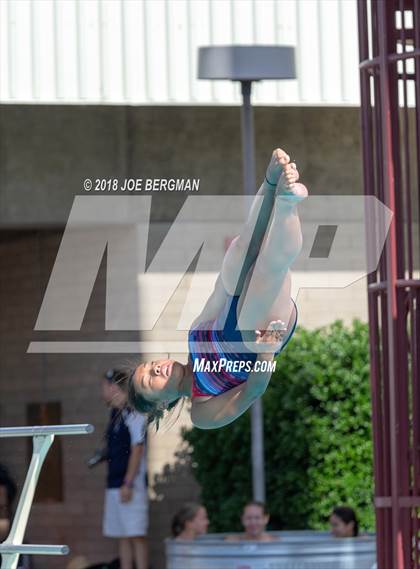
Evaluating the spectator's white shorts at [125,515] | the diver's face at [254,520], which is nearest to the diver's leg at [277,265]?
the diver's face at [254,520]

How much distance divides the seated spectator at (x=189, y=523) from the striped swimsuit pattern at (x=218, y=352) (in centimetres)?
308

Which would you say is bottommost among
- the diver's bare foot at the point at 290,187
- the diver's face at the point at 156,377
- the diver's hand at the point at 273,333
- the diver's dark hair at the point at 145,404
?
the diver's dark hair at the point at 145,404

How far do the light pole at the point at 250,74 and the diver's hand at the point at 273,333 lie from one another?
376 cm

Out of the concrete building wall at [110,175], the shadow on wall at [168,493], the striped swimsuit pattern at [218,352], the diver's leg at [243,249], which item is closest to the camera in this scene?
the diver's leg at [243,249]

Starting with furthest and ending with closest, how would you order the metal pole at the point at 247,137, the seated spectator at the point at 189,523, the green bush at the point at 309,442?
the green bush at the point at 309,442 < the metal pole at the point at 247,137 < the seated spectator at the point at 189,523

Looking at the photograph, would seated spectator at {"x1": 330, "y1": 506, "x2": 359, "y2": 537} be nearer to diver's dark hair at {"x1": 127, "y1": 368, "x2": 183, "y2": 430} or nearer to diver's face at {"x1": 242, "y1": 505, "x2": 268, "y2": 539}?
diver's face at {"x1": 242, "y1": 505, "x2": 268, "y2": 539}

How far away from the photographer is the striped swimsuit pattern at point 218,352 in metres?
4.69

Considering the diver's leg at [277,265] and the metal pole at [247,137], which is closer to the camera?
the diver's leg at [277,265]

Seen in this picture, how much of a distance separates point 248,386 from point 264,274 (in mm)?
418

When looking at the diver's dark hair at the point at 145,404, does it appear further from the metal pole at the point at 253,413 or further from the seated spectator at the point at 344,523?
the metal pole at the point at 253,413

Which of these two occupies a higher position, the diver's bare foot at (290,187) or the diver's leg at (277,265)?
the diver's bare foot at (290,187)

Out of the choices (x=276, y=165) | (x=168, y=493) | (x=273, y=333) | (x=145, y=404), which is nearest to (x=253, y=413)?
(x=168, y=493)

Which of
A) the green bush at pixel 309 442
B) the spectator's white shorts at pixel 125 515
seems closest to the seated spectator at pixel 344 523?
the green bush at pixel 309 442

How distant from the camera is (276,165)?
4.20 metres
